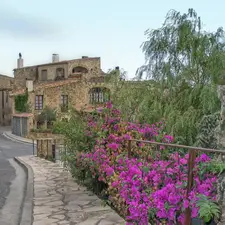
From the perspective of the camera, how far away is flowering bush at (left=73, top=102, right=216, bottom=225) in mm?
3398

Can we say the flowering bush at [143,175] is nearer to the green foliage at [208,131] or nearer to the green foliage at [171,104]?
the green foliage at [208,131]

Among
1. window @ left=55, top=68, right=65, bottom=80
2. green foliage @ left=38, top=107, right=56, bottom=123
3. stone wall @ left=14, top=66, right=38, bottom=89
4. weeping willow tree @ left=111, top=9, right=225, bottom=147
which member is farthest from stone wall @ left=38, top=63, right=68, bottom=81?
weeping willow tree @ left=111, top=9, right=225, bottom=147

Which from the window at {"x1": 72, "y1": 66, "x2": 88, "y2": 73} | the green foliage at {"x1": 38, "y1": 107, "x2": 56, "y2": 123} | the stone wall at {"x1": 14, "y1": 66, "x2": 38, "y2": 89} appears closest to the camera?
the green foliage at {"x1": 38, "y1": 107, "x2": 56, "y2": 123}

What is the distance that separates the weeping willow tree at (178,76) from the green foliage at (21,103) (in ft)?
82.9

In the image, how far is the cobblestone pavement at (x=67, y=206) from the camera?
512 cm

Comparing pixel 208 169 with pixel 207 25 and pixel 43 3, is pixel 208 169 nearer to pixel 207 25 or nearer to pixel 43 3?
pixel 207 25

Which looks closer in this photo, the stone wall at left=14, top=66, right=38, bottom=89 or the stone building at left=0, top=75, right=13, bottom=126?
the stone wall at left=14, top=66, right=38, bottom=89

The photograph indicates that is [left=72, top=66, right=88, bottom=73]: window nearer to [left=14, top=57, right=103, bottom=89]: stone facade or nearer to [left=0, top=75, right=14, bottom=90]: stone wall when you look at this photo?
[left=14, top=57, right=103, bottom=89]: stone facade

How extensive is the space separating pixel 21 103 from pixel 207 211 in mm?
32774

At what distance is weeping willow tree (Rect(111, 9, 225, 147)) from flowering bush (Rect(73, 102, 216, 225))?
131 centimetres

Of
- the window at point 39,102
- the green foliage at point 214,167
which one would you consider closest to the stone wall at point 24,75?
the window at point 39,102

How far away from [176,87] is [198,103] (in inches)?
33.7

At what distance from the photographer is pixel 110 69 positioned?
977 centimetres

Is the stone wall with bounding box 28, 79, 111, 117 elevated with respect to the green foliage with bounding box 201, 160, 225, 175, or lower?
elevated
